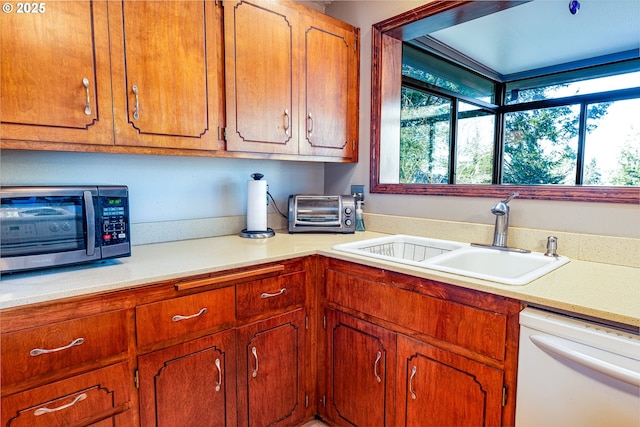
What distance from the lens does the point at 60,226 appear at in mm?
1159

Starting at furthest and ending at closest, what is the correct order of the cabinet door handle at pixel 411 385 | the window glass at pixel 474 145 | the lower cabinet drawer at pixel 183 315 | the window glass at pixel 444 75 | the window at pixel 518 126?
the window glass at pixel 474 145 → the window glass at pixel 444 75 → the window at pixel 518 126 → the cabinet door handle at pixel 411 385 → the lower cabinet drawer at pixel 183 315

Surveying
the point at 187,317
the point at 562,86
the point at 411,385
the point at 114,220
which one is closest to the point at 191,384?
the point at 187,317

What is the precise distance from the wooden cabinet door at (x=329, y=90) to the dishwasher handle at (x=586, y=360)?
1.40 meters

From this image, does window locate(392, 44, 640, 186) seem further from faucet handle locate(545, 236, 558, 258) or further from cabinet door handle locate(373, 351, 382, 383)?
cabinet door handle locate(373, 351, 382, 383)

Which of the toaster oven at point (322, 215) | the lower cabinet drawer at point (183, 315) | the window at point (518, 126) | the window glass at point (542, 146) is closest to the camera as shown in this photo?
the lower cabinet drawer at point (183, 315)

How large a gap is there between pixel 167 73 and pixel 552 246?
5.76 ft

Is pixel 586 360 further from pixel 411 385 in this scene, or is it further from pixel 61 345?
pixel 61 345

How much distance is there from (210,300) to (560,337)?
1.13 meters

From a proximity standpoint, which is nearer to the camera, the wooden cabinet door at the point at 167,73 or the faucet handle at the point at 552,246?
the wooden cabinet door at the point at 167,73

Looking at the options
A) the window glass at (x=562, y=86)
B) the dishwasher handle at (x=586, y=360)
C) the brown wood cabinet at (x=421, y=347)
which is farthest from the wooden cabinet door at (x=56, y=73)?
the window glass at (x=562, y=86)

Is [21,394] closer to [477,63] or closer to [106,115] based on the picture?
[106,115]

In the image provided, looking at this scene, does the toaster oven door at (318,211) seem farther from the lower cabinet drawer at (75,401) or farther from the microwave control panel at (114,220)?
the lower cabinet drawer at (75,401)

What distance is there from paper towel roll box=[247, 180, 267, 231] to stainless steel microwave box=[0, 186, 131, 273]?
0.72 metres

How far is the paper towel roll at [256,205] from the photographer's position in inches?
75.4
